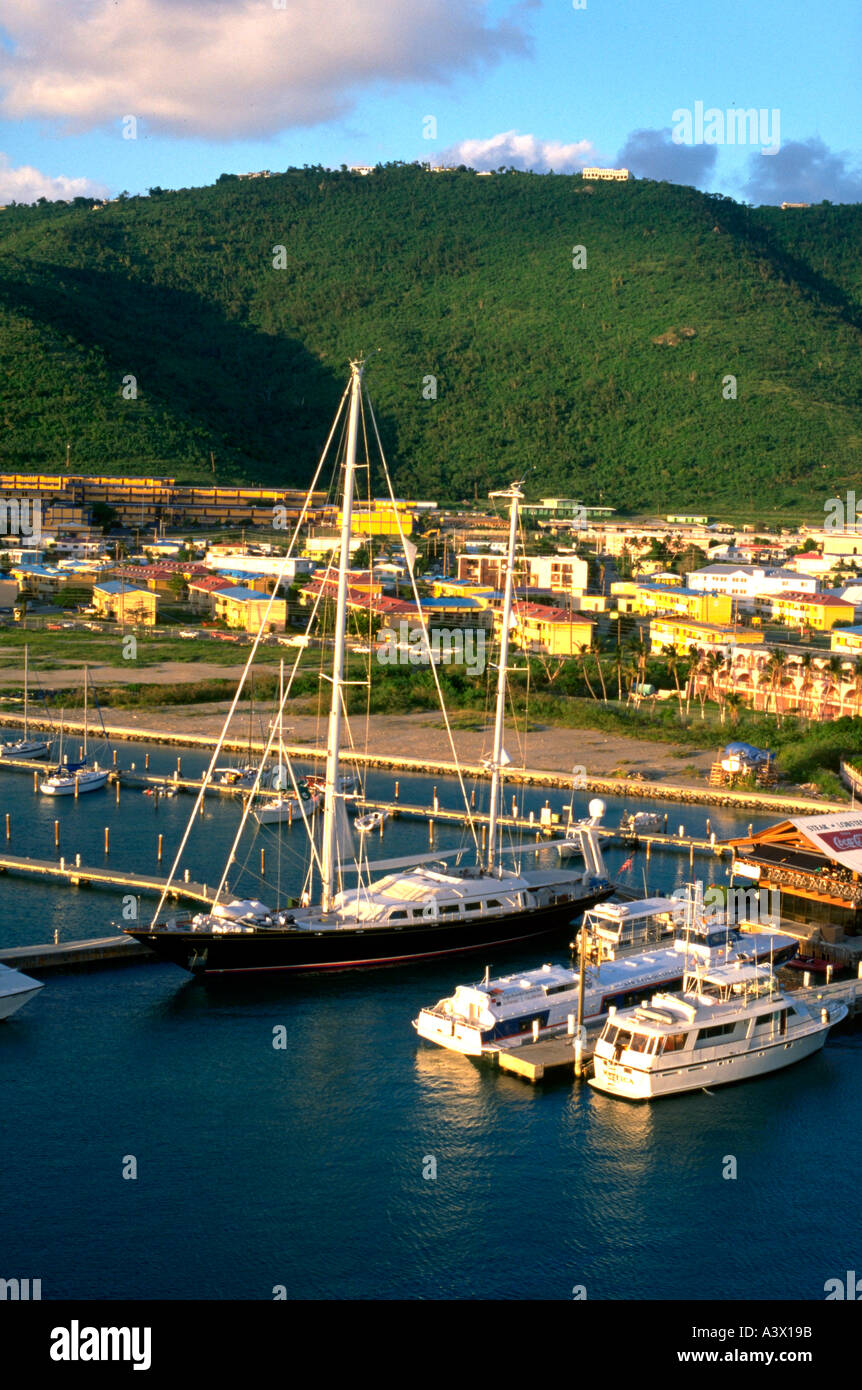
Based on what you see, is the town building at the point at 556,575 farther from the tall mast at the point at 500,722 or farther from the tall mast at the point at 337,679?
the tall mast at the point at 337,679

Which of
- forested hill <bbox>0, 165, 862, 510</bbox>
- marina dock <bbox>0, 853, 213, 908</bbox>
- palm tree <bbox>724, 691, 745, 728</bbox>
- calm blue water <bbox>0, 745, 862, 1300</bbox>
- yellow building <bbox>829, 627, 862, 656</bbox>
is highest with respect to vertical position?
forested hill <bbox>0, 165, 862, 510</bbox>

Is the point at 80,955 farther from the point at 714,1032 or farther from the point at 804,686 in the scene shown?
the point at 804,686

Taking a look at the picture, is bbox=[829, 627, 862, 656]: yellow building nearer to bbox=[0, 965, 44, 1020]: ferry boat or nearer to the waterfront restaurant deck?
the waterfront restaurant deck

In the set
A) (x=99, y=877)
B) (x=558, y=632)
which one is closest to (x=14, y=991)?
(x=99, y=877)

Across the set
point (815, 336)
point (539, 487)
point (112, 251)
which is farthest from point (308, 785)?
point (112, 251)

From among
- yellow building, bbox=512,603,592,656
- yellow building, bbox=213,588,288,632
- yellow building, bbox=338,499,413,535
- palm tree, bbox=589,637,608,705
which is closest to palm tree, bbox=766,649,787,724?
palm tree, bbox=589,637,608,705
